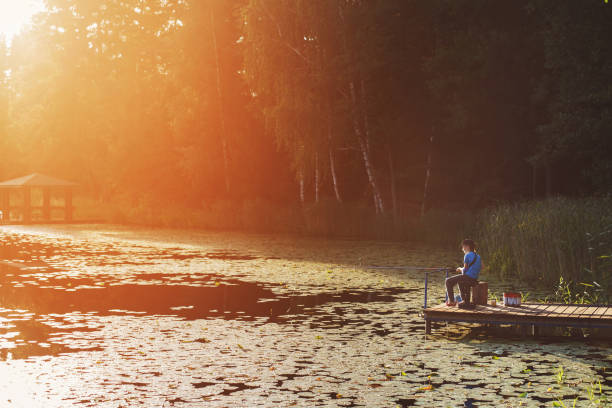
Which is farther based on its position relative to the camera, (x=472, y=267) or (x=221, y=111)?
(x=221, y=111)

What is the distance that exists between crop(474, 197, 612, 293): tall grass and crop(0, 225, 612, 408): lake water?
1.95m

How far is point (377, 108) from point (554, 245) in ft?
47.1

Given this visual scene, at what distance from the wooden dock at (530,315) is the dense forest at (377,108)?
42.8ft

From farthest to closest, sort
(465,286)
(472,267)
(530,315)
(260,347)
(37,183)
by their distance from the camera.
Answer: (37,183)
(472,267)
(465,286)
(530,315)
(260,347)

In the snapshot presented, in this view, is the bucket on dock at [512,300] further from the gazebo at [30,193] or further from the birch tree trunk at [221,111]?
the gazebo at [30,193]

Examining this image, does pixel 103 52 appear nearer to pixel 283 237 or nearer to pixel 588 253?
pixel 283 237

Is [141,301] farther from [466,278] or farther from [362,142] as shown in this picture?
[362,142]

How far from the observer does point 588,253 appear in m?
12.6

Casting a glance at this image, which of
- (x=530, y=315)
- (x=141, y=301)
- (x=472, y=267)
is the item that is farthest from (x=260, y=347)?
(x=141, y=301)

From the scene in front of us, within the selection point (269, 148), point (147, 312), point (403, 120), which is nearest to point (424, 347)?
point (147, 312)

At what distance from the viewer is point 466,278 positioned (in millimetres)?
9438

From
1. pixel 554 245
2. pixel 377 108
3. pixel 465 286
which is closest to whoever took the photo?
pixel 465 286

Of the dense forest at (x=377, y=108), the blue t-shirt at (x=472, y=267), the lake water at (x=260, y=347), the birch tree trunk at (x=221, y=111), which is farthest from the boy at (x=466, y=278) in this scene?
the birch tree trunk at (x=221, y=111)

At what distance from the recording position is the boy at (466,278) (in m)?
9.41
